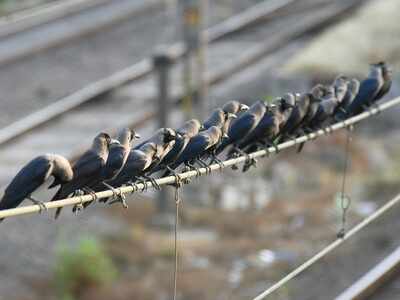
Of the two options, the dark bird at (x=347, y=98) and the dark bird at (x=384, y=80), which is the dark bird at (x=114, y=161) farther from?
the dark bird at (x=384, y=80)

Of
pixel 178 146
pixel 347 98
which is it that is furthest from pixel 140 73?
pixel 178 146

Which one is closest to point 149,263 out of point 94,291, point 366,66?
point 94,291

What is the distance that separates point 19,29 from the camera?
2412 cm

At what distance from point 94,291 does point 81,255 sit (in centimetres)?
52

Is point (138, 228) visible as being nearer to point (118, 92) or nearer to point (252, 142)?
point (118, 92)

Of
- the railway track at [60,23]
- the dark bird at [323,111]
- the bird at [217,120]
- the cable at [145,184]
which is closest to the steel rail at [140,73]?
the railway track at [60,23]

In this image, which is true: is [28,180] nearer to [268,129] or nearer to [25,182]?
[25,182]

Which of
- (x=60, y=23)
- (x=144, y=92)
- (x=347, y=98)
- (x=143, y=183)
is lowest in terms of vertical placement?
(x=60, y=23)

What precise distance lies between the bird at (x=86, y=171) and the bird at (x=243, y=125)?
1.63m

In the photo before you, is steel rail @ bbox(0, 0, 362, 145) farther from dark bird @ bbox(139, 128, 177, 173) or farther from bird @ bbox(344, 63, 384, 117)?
dark bird @ bbox(139, 128, 177, 173)

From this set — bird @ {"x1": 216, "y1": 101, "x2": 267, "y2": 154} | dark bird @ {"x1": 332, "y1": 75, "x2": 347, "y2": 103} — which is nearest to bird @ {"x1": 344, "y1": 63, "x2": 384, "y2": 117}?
dark bird @ {"x1": 332, "y1": 75, "x2": 347, "y2": 103}

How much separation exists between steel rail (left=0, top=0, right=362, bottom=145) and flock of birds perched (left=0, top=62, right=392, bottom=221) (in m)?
7.74

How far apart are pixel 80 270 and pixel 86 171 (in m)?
6.82

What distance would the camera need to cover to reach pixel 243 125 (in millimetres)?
9539
